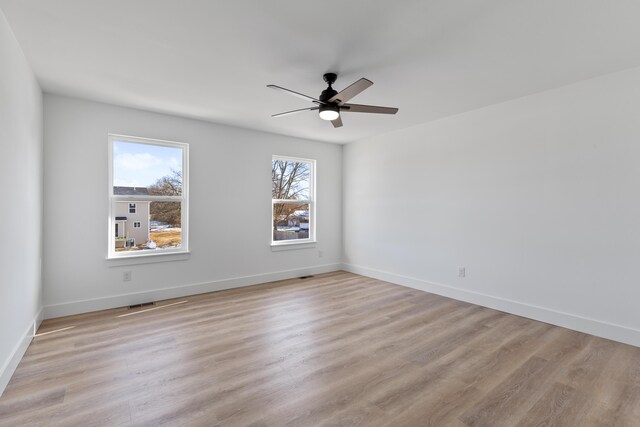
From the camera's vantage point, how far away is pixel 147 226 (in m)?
3.98

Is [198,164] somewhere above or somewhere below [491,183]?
above

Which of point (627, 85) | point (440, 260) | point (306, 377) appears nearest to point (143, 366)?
point (306, 377)

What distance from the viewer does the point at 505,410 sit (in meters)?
1.87

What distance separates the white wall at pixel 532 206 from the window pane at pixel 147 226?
3288 millimetres

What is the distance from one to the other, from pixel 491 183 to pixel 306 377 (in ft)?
10.3

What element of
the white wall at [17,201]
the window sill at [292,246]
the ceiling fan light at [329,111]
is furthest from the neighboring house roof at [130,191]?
the ceiling fan light at [329,111]

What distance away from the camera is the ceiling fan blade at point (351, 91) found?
7.63ft

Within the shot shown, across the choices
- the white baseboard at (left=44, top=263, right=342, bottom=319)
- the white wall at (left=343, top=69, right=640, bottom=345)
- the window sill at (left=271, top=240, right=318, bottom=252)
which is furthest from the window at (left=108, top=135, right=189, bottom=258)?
the white wall at (left=343, top=69, right=640, bottom=345)

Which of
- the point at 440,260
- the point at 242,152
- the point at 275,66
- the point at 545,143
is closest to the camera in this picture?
the point at 275,66

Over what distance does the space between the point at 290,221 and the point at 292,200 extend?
1.25 ft

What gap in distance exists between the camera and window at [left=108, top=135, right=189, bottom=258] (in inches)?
148

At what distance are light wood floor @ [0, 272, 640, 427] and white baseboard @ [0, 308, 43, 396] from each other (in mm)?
62

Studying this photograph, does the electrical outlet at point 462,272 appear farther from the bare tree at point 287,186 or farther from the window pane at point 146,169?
the window pane at point 146,169

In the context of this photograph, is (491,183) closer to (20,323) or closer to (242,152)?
(242,152)
